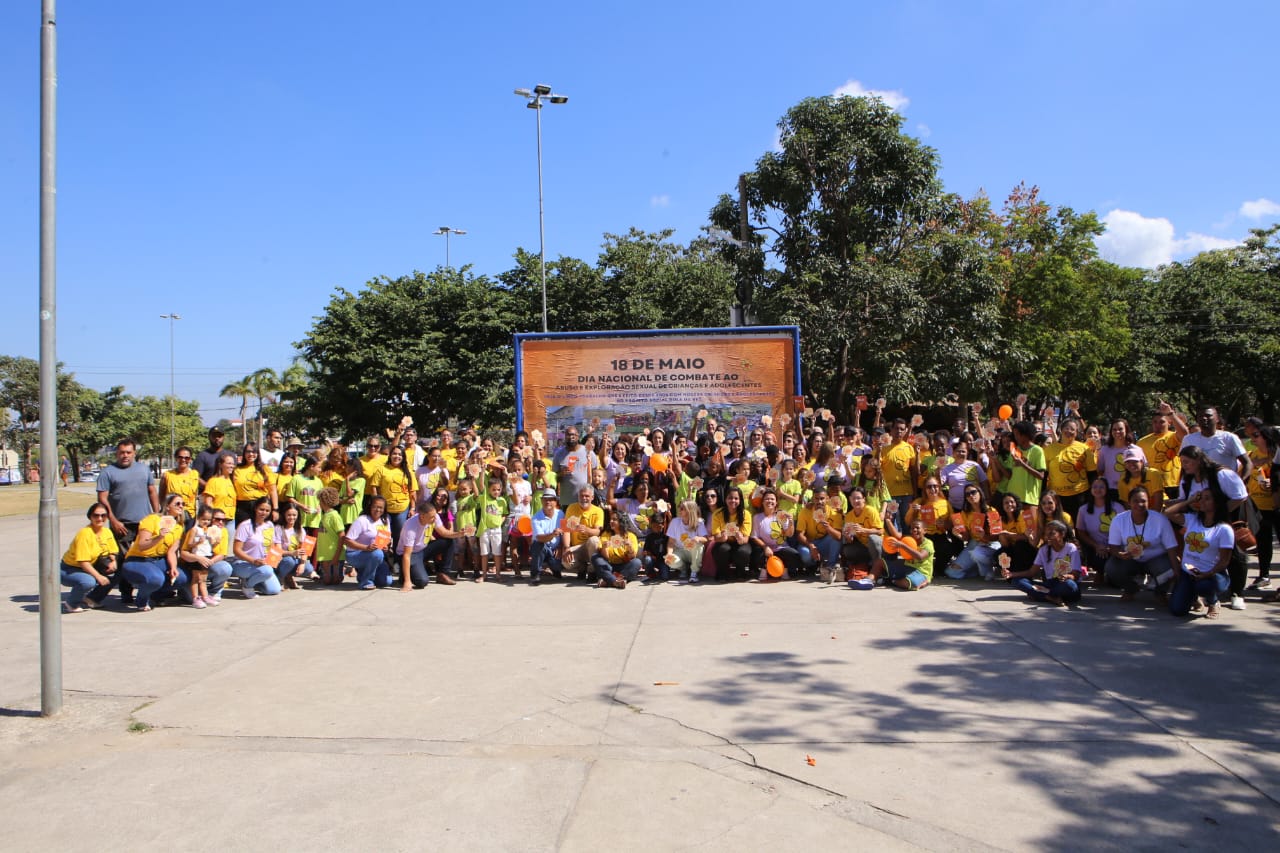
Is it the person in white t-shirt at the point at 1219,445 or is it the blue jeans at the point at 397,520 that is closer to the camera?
the person in white t-shirt at the point at 1219,445

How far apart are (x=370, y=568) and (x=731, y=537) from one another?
12.8 feet

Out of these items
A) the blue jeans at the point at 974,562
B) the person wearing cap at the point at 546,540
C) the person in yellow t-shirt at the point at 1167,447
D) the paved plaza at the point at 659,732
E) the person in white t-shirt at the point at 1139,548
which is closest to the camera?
the paved plaza at the point at 659,732

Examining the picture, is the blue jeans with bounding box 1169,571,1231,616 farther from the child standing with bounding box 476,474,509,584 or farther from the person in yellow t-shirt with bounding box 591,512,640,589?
the child standing with bounding box 476,474,509,584

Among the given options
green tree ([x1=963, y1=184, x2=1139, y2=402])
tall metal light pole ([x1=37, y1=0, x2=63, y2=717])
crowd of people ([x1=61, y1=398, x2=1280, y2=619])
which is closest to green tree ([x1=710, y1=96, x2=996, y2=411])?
green tree ([x1=963, y1=184, x2=1139, y2=402])

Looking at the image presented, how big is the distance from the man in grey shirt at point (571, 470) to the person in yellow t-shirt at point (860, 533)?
3160 mm

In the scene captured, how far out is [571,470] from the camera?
1094 centimetres

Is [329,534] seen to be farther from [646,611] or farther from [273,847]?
[273,847]

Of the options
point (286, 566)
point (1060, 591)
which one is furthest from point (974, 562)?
point (286, 566)

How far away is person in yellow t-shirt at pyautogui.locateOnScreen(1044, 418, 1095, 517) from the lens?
30.2ft

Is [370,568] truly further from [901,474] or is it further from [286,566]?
[901,474]

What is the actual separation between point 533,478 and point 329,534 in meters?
2.40

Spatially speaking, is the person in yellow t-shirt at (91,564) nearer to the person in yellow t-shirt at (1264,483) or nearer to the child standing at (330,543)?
the child standing at (330,543)

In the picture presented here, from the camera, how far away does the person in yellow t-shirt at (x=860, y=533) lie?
364 inches

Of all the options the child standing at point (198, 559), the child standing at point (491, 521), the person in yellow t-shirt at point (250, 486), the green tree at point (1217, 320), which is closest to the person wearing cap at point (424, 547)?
the child standing at point (491, 521)
